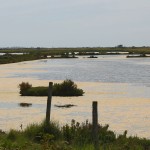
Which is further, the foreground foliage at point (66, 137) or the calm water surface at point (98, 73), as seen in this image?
the calm water surface at point (98, 73)

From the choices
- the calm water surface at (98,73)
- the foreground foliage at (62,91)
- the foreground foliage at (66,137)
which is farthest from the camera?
the calm water surface at (98,73)

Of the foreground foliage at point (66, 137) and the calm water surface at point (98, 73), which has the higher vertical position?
the foreground foliage at point (66, 137)

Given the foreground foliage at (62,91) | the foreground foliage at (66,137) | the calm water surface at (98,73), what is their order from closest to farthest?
the foreground foliage at (66,137)
the foreground foliage at (62,91)
the calm water surface at (98,73)

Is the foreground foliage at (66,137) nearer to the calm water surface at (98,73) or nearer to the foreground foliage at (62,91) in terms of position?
the foreground foliage at (62,91)

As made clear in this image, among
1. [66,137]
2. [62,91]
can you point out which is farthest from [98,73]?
[66,137]

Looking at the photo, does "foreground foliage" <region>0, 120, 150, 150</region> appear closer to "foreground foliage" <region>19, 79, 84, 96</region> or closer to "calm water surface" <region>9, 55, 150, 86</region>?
"foreground foliage" <region>19, 79, 84, 96</region>

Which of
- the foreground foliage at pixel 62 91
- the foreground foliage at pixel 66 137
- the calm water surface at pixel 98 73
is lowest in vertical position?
the calm water surface at pixel 98 73

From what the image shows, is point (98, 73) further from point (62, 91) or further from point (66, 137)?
point (66, 137)

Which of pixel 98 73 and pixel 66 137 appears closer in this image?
pixel 66 137

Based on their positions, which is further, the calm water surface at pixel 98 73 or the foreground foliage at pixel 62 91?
the calm water surface at pixel 98 73

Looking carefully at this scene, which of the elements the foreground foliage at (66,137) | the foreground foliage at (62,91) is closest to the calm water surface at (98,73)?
the foreground foliage at (62,91)

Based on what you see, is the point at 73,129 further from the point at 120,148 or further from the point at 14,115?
the point at 14,115

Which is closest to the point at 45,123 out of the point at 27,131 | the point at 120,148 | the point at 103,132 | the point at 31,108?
the point at 27,131

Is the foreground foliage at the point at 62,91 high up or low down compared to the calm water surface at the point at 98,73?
up
